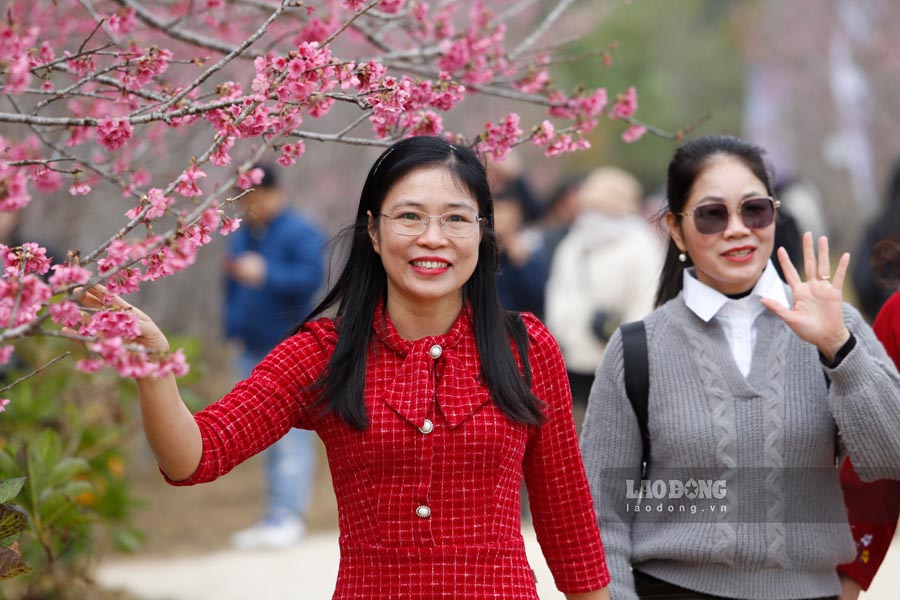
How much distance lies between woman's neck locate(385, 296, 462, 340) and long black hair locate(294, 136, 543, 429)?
0.19 feet

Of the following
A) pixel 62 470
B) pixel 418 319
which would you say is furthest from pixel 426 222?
pixel 62 470

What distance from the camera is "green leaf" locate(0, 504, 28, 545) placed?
9.45 feet

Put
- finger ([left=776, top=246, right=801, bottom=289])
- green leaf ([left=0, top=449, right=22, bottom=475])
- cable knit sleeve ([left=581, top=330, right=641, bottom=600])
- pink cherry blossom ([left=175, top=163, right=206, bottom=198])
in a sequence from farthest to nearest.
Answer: green leaf ([left=0, top=449, right=22, bottom=475]), cable knit sleeve ([left=581, top=330, right=641, bottom=600]), finger ([left=776, top=246, right=801, bottom=289]), pink cherry blossom ([left=175, top=163, right=206, bottom=198])

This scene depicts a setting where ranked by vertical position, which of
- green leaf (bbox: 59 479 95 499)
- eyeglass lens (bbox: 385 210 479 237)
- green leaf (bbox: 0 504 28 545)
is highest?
eyeglass lens (bbox: 385 210 479 237)

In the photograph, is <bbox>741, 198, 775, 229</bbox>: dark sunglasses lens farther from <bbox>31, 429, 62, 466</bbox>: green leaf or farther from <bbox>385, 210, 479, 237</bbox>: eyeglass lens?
<bbox>31, 429, 62, 466</bbox>: green leaf

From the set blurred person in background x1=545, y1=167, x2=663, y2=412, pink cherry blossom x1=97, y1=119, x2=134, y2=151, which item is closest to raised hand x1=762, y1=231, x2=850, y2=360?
pink cherry blossom x1=97, y1=119, x2=134, y2=151

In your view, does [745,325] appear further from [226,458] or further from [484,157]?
[226,458]

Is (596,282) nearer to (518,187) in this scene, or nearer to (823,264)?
(518,187)

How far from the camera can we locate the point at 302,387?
9.09 ft

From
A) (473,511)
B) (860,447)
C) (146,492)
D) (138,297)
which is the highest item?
(138,297)

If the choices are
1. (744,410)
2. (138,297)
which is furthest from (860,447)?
(138,297)

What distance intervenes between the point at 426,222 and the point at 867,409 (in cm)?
108

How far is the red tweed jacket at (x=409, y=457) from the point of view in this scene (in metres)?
2.67

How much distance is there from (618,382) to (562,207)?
6201 millimetres
